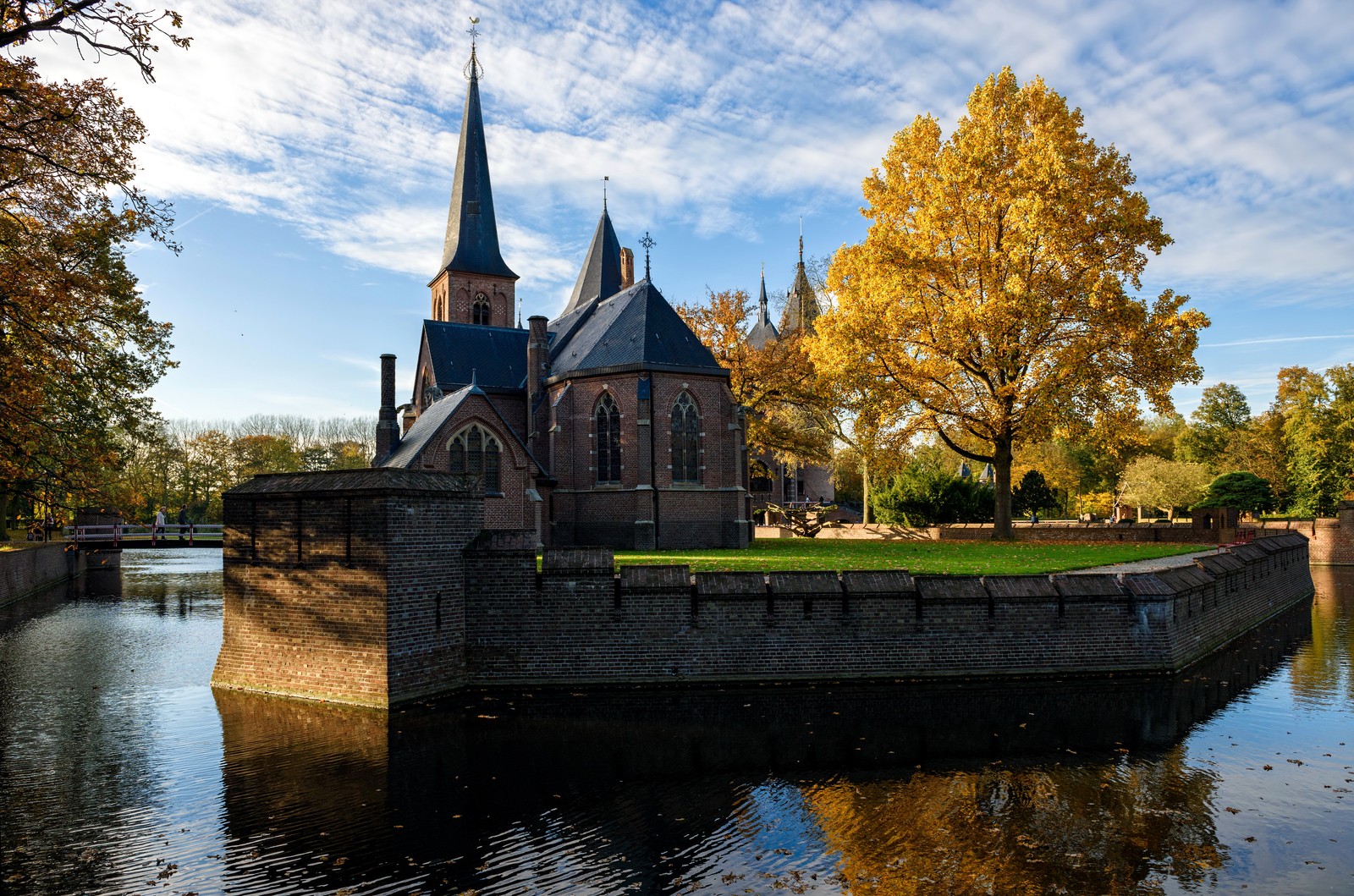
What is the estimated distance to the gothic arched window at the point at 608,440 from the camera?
1152 inches

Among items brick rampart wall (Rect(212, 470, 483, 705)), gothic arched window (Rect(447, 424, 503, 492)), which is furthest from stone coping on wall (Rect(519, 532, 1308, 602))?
gothic arched window (Rect(447, 424, 503, 492))

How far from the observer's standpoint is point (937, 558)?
63.2ft

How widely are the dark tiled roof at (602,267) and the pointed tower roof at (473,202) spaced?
3.84 meters

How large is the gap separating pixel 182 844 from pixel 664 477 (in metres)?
22.7

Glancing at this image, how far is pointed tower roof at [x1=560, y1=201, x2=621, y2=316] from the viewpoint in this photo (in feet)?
143

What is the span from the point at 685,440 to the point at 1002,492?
417 inches

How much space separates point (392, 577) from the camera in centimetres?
1030

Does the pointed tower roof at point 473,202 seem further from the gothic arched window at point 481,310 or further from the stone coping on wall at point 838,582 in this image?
the stone coping on wall at point 838,582

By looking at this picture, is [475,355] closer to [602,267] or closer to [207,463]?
[602,267]

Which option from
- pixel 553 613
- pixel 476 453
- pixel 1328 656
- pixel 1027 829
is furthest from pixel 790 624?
pixel 476 453

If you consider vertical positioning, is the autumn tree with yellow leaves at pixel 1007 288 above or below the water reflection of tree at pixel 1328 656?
above

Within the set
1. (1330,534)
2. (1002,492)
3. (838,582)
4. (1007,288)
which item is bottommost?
(1330,534)

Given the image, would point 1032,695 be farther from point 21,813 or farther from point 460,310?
point 460,310

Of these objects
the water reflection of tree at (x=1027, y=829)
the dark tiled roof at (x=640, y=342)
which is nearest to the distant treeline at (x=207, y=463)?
the dark tiled roof at (x=640, y=342)
